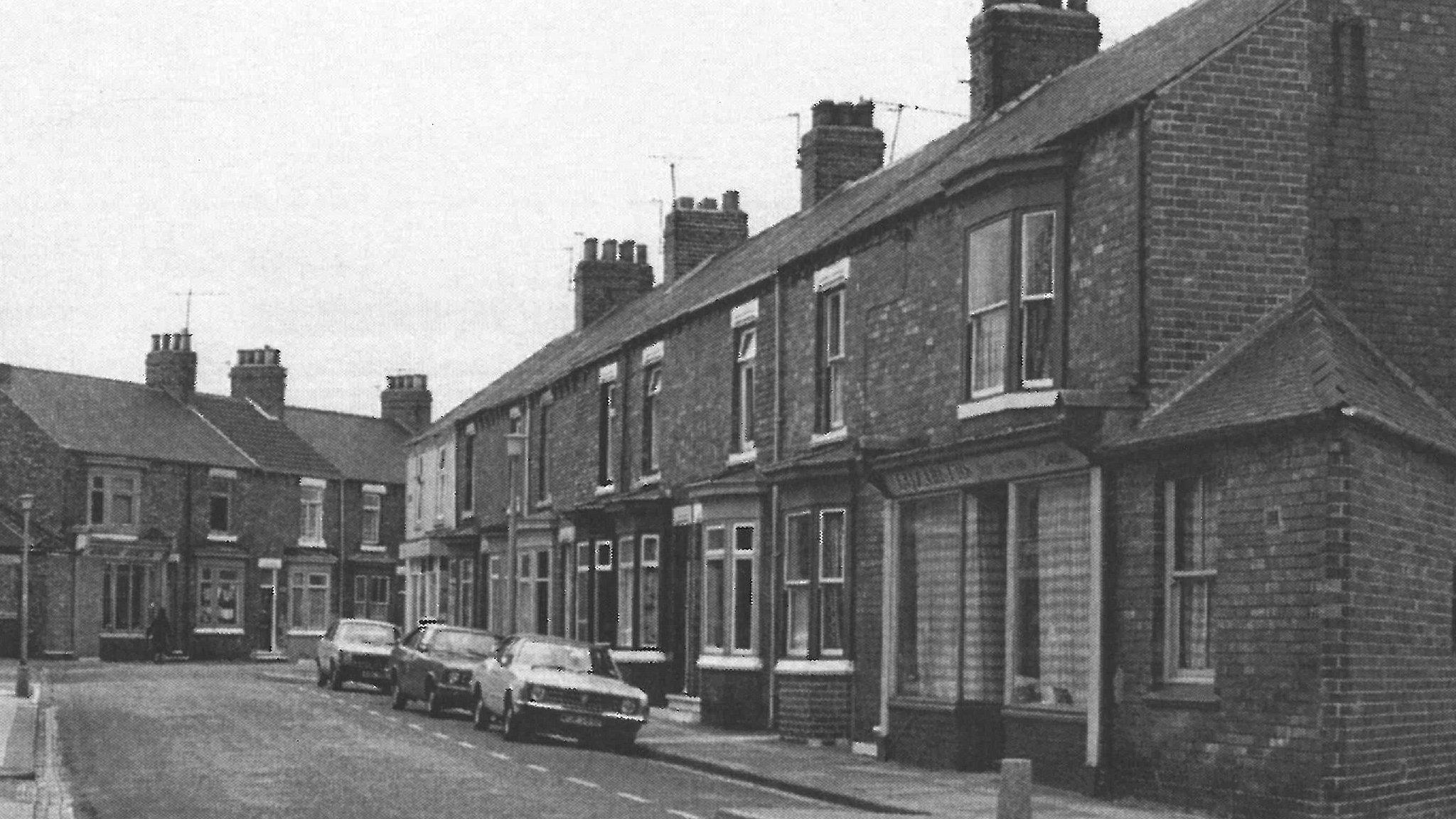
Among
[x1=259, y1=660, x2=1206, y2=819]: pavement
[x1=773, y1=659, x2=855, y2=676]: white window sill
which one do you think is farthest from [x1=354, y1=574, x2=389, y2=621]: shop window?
[x1=773, y1=659, x2=855, y2=676]: white window sill

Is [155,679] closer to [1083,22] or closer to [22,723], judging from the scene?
[22,723]

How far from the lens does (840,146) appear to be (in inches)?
1511

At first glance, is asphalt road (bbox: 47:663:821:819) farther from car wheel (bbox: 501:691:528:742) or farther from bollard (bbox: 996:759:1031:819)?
bollard (bbox: 996:759:1031:819)

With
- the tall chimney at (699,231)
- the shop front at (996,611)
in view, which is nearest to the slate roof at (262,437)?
the tall chimney at (699,231)

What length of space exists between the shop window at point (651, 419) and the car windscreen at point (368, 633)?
28.3 ft

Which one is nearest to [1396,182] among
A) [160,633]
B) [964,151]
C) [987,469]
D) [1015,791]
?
[987,469]

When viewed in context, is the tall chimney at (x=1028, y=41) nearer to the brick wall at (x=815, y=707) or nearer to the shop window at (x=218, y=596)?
the brick wall at (x=815, y=707)

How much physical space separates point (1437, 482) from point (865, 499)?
931 centimetres

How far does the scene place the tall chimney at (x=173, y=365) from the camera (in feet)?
243

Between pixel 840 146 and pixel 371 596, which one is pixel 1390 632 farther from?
pixel 371 596

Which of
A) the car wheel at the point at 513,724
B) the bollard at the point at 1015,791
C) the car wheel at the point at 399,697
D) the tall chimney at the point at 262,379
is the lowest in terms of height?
the car wheel at the point at 399,697

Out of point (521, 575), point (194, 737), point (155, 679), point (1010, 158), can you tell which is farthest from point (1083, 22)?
point (155, 679)

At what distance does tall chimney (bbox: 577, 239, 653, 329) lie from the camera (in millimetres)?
52406

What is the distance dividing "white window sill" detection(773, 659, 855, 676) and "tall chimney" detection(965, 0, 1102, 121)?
8.18 m
